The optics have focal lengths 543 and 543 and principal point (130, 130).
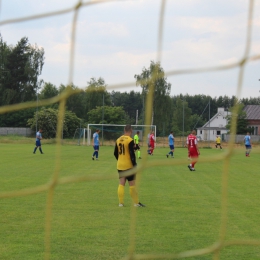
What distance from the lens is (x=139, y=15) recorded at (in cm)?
378

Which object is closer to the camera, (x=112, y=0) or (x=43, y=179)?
→ (x=112, y=0)

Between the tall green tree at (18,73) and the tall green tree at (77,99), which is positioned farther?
the tall green tree at (18,73)

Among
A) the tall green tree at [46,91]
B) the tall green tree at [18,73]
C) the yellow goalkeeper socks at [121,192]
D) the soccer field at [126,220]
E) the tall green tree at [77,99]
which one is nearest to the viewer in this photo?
the tall green tree at [77,99]

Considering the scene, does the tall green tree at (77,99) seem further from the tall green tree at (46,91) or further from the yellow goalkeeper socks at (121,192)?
the yellow goalkeeper socks at (121,192)

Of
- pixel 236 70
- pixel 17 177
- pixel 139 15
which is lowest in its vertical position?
pixel 17 177

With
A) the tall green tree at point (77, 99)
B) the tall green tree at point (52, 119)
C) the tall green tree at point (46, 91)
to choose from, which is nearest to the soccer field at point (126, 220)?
the tall green tree at point (77, 99)

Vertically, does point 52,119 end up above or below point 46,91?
below

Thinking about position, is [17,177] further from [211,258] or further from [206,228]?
[211,258]

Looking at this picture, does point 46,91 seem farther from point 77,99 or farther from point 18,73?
point 77,99

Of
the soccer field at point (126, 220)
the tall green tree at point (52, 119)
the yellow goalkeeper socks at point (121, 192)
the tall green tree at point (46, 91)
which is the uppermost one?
the tall green tree at point (46, 91)

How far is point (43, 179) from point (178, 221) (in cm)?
711

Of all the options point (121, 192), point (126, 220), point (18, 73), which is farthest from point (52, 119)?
point (18, 73)

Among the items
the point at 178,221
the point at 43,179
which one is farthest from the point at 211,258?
the point at 43,179

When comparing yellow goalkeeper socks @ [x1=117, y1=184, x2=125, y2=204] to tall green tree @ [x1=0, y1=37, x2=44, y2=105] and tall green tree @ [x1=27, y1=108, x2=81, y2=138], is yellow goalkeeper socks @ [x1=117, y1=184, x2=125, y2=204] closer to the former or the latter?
tall green tree @ [x1=27, y1=108, x2=81, y2=138]
